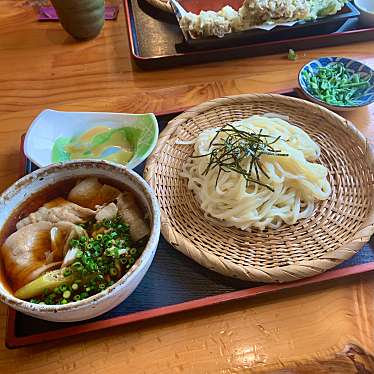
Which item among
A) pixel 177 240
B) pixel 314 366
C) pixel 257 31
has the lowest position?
pixel 314 366

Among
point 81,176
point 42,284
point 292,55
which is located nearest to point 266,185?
point 81,176

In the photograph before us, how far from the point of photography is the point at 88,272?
999mm

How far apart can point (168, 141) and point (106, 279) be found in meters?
0.61

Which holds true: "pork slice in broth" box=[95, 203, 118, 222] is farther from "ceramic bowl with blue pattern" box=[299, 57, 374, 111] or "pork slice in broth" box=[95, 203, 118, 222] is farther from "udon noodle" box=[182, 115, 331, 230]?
"ceramic bowl with blue pattern" box=[299, 57, 374, 111]

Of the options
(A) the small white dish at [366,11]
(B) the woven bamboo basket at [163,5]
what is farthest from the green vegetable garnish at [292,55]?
(B) the woven bamboo basket at [163,5]

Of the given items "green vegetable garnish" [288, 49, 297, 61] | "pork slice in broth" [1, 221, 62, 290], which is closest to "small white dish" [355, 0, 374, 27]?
"green vegetable garnish" [288, 49, 297, 61]

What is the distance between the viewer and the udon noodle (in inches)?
49.6

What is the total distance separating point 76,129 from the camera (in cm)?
153

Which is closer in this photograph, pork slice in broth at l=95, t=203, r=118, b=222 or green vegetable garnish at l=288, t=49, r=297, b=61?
pork slice in broth at l=95, t=203, r=118, b=222

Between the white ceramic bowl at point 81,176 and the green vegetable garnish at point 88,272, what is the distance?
0.04 meters

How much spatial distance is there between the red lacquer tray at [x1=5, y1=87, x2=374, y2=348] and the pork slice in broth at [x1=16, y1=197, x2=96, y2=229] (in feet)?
0.76

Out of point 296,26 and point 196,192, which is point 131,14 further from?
point 196,192

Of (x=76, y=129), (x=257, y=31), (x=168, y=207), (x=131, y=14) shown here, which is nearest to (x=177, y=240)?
(x=168, y=207)

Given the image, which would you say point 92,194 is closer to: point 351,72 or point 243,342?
point 243,342
